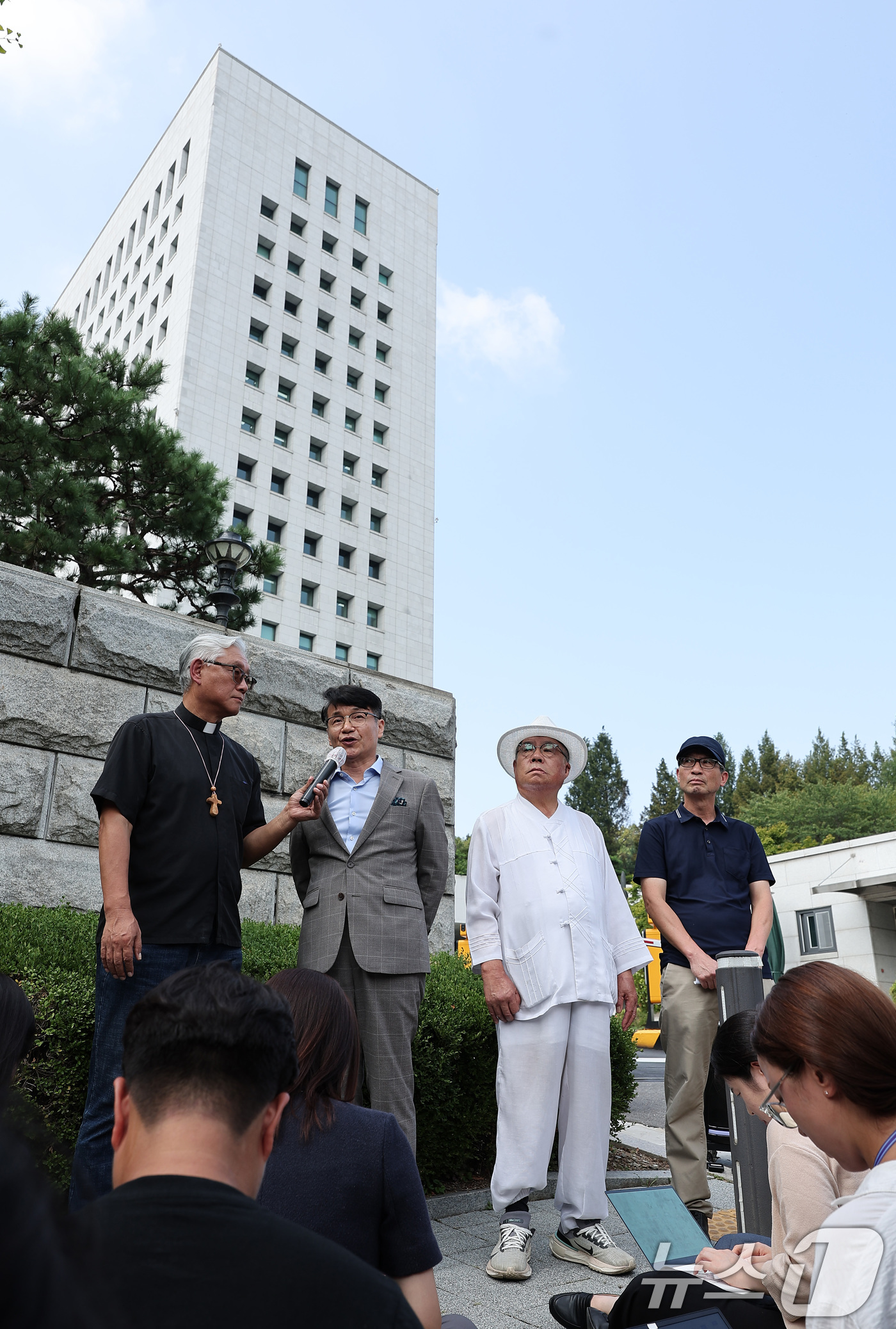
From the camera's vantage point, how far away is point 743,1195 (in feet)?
11.3

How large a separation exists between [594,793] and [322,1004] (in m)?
71.2

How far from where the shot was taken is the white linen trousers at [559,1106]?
3.81m

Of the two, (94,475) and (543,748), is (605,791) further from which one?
(543,748)

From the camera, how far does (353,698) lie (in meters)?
4.42

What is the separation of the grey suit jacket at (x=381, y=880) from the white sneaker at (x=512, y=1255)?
3.22 ft

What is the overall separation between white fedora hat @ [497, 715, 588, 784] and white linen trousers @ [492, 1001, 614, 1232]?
1177 millimetres

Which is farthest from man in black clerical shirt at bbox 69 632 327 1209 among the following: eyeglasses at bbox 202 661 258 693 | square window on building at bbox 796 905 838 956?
square window on building at bbox 796 905 838 956

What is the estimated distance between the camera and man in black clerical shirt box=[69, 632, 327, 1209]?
11.1ft

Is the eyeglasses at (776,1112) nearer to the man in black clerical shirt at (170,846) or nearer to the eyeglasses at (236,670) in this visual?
the man in black clerical shirt at (170,846)

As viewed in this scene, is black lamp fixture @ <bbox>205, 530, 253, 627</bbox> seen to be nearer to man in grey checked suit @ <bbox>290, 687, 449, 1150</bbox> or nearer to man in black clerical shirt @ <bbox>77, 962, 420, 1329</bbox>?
man in grey checked suit @ <bbox>290, 687, 449, 1150</bbox>

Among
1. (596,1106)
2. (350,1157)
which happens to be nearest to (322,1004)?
(350,1157)

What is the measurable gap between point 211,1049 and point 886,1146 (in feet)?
4.16

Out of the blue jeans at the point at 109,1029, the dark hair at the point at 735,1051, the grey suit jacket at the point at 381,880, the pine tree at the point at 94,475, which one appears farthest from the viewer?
the pine tree at the point at 94,475

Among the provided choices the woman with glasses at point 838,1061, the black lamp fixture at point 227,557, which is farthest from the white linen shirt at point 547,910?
the black lamp fixture at point 227,557
